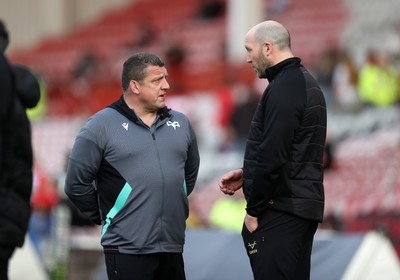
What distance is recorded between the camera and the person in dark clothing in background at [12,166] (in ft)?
18.8

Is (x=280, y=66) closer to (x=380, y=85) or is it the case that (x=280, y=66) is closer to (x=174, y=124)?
(x=174, y=124)

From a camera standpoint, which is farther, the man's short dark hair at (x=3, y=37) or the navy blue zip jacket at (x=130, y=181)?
the man's short dark hair at (x=3, y=37)

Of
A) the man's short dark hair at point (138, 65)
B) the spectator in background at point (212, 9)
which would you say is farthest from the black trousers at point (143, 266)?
the spectator in background at point (212, 9)

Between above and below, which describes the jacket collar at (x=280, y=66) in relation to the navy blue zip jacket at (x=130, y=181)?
above

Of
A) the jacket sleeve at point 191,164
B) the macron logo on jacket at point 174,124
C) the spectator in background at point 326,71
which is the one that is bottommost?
the jacket sleeve at point 191,164

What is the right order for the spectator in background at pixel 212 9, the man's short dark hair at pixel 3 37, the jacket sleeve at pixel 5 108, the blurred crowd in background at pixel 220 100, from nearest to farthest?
the jacket sleeve at pixel 5 108 < the man's short dark hair at pixel 3 37 < the blurred crowd in background at pixel 220 100 < the spectator in background at pixel 212 9

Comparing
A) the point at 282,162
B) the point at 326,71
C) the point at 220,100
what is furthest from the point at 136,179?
the point at 220,100

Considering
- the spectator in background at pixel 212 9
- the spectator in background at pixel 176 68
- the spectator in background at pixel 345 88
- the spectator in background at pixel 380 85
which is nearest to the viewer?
the spectator in background at pixel 380 85

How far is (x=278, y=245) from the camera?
5.90 metres

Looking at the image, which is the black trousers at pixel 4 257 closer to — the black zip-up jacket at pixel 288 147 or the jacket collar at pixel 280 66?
the black zip-up jacket at pixel 288 147

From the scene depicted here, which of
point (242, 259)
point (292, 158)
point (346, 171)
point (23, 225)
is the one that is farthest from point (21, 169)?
point (346, 171)

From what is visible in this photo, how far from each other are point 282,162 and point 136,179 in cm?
87

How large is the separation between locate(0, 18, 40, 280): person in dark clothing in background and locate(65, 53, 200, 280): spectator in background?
301 millimetres

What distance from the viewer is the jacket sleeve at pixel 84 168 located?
6.04m
